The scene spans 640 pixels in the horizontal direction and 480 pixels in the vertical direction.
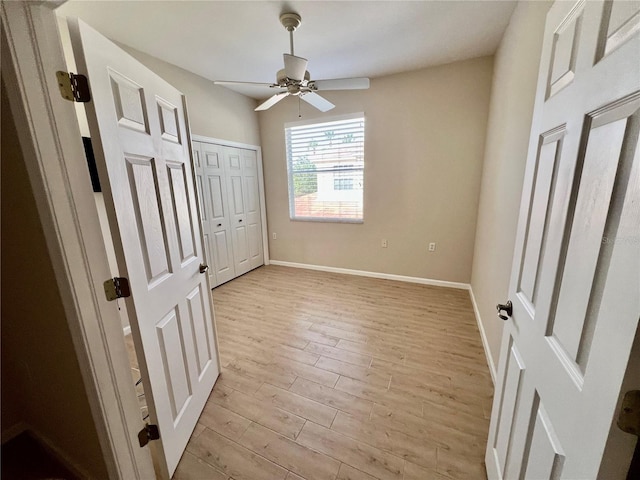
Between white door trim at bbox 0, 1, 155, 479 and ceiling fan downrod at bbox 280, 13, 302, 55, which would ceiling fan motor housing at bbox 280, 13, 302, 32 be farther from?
white door trim at bbox 0, 1, 155, 479

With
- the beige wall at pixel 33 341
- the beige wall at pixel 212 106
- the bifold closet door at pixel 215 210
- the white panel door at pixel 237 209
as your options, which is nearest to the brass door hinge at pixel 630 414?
the beige wall at pixel 33 341

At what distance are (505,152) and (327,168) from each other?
2290mm

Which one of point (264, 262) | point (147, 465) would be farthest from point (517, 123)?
point (264, 262)

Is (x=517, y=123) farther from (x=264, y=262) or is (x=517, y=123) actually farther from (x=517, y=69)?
(x=264, y=262)

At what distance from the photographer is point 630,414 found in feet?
1.40

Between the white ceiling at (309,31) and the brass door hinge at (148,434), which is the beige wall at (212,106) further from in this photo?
the brass door hinge at (148,434)

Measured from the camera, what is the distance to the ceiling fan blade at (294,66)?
1783mm

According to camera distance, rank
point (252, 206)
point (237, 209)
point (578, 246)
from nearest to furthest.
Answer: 1. point (578, 246)
2. point (237, 209)
3. point (252, 206)

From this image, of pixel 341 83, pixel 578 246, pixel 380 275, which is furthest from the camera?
pixel 380 275

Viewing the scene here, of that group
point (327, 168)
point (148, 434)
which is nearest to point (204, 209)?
point (327, 168)

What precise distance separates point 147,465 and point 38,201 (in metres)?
1.22

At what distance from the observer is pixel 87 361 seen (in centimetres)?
92

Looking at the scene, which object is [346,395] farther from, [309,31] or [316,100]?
[309,31]

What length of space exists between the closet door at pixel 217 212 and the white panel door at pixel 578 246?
3362mm
